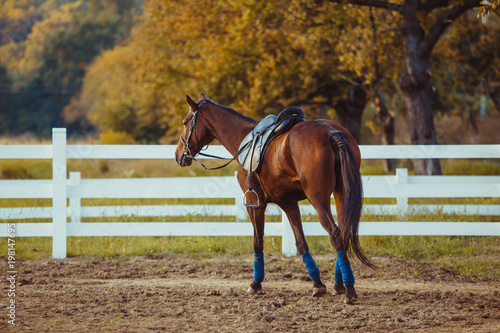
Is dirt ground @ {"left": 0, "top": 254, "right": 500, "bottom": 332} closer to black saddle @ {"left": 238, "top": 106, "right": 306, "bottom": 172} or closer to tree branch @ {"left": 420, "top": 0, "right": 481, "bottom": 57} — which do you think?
black saddle @ {"left": 238, "top": 106, "right": 306, "bottom": 172}

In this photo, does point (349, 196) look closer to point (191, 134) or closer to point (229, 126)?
point (229, 126)

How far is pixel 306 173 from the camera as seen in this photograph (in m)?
4.50

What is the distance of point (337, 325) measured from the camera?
4.06 m

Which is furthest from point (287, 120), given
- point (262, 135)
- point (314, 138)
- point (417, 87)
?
point (417, 87)

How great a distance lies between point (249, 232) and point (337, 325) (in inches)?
117

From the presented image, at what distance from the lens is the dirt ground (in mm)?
4094

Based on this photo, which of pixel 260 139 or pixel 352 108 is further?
pixel 352 108

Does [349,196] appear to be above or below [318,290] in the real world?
above

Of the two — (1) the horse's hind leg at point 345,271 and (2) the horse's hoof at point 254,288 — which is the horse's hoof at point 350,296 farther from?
(2) the horse's hoof at point 254,288

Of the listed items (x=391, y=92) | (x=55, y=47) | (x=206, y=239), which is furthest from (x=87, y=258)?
(x=55, y=47)

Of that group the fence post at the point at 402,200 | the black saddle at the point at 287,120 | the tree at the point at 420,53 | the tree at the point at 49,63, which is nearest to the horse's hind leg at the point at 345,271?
the black saddle at the point at 287,120

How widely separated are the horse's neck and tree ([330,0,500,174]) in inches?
273

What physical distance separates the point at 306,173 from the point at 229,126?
1280 millimetres

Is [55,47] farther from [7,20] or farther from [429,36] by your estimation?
[429,36]
